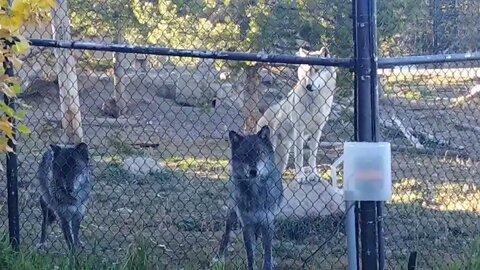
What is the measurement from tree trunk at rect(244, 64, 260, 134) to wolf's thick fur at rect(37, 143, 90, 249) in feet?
14.7

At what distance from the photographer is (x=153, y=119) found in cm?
1248

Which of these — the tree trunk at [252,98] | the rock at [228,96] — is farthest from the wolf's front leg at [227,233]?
the rock at [228,96]

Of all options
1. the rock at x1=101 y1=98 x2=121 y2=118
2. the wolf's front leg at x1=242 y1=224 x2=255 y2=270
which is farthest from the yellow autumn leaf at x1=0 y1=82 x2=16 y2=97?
the rock at x1=101 y1=98 x2=121 y2=118

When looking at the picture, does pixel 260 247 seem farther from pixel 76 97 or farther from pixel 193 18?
pixel 76 97

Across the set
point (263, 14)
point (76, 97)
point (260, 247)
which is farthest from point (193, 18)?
point (260, 247)

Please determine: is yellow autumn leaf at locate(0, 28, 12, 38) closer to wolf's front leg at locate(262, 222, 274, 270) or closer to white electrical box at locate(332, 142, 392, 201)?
white electrical box at locate(332, 142, 392, 201)

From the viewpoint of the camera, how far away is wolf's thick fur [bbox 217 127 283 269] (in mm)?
4855

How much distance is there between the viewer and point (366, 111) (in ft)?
12.6

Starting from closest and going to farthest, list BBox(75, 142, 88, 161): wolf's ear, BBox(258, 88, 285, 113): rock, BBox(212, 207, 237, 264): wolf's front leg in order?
BBox(212, 207, 237, 264): wolf's front leg
BBox(75, 142, 88, 161): wolf's ear
BBox(258, 88, 285, 113): rock

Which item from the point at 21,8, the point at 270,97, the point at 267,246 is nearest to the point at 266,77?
the point at 270,97

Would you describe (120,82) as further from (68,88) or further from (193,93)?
(68,88)

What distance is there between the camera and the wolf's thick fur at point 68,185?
203 inches

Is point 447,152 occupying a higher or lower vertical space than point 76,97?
lower

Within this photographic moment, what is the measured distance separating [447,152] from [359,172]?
5390 mm
